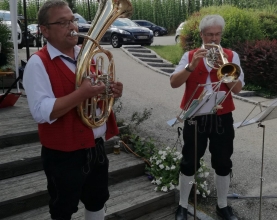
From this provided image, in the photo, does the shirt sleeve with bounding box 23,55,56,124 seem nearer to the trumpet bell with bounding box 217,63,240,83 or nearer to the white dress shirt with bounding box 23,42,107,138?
the white dress shirt with bounding box 23,42,107,138

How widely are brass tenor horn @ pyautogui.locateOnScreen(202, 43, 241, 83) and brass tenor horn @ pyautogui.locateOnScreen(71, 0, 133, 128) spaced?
0.77 meters

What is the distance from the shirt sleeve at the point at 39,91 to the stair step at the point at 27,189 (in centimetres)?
150

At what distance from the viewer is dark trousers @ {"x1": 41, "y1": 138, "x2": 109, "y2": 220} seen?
2.34m

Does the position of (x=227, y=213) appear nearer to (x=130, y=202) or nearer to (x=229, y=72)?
(x=130, y=202)

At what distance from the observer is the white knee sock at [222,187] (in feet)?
11.3

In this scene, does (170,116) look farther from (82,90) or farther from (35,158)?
(82,90)

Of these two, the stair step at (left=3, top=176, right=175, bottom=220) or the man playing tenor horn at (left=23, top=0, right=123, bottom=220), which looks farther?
the stair step at (left=3, top=176, right=175, bottom=220)

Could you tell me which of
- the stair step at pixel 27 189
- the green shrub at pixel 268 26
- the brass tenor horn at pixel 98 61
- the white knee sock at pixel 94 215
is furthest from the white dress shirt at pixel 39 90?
the green shrub at pixel 268 26

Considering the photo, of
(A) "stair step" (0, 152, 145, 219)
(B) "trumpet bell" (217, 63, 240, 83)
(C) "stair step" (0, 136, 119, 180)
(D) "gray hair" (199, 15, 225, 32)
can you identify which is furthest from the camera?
(C) "stair step" (0, 136, 119, 180)

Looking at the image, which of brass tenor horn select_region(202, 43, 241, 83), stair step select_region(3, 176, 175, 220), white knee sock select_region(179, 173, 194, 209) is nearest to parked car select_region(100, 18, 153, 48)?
stair step select_region(3, 176, 175, 220)

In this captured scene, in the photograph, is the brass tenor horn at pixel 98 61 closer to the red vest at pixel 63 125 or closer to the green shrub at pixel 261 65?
the red vest at pixel 63 125

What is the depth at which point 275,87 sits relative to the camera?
8859 millimetres

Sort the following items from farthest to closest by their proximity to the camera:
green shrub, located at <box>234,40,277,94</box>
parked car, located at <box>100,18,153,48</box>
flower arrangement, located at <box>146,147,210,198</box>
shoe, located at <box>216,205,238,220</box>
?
parked car, located at <box>100,18,153,48</box> < green shrub, located at <box>234,40,277,94</box> < flower arrangement, located at <box>146,147,210,198</box> < shoe, located at <box>216,205,238,220</box>

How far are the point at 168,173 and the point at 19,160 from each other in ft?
5.11
